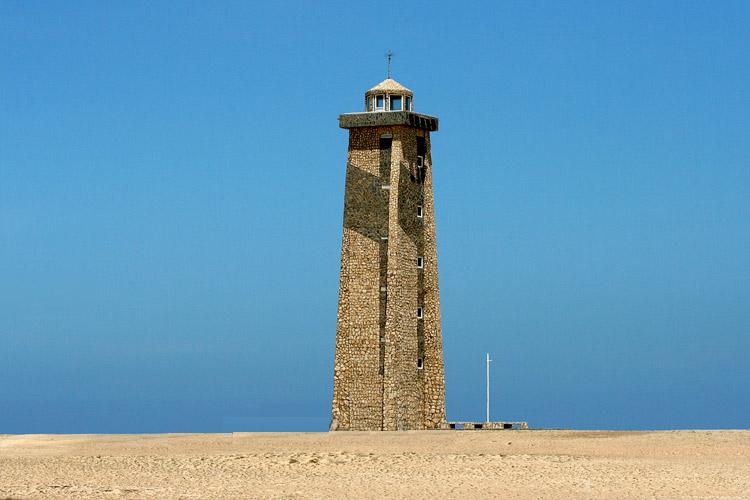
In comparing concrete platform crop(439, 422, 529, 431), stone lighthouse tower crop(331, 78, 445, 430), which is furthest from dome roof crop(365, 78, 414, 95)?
concrete platform crop(439, 422, 529, 431)

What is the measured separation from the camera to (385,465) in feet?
129

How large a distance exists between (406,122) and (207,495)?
2240 centimetres

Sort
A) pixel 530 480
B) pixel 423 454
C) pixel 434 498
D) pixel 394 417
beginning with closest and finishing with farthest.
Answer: pixel 434 498, pixel 530 480, pixel 423 454, pixel 394 417

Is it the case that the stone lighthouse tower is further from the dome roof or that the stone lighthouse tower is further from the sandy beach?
the sandy beach

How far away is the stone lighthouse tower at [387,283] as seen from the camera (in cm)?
5325

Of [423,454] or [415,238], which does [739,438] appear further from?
[415,238]

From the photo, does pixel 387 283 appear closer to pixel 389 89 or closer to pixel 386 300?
pixel 386 300

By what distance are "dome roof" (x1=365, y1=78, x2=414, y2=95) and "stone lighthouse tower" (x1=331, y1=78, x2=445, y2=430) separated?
0.16 feet

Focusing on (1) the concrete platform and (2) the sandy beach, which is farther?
(1) the concrete platform

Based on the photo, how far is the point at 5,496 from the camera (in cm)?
3497

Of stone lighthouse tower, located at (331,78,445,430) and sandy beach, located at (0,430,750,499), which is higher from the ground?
stone lighthouse tower, located at (331,78,445,430)

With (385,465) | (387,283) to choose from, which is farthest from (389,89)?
(385,465)

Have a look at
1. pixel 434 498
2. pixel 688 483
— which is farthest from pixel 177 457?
pixel 688 483

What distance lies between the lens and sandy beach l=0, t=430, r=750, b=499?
35.3 m
